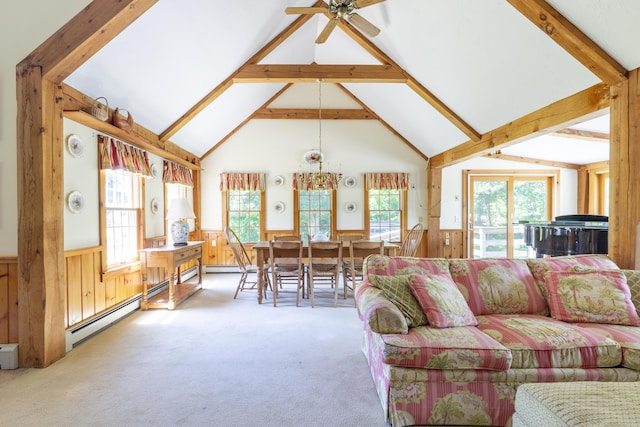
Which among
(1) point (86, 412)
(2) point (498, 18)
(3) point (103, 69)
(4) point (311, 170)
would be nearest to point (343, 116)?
(4) point (311, 170)

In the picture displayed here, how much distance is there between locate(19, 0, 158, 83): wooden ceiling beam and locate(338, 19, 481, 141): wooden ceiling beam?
280 cm

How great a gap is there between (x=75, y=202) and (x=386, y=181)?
5159 mm

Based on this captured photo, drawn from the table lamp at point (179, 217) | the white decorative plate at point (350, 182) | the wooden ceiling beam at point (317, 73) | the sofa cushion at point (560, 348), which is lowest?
the sofa cushion at point (560, 348)

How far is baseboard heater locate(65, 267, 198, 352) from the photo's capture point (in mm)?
2898

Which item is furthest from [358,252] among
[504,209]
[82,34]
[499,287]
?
[504,209]

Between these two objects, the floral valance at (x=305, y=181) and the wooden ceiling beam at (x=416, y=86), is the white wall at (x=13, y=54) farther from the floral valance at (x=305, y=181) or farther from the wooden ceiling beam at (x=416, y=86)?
the floral valance at (x=305, y=181)

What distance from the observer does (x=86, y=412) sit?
6.38ft

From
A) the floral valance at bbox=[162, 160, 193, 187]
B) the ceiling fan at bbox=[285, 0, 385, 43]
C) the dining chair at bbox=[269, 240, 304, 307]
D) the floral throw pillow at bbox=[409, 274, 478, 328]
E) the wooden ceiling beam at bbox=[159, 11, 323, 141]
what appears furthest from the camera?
the floral valance at bbox=[162, 160, 193, 187]

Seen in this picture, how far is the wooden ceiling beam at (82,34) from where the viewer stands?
244cm

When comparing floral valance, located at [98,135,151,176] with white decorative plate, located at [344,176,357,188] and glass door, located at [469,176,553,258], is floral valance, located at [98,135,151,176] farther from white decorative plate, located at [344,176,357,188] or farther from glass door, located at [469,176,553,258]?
glass door, located at [469,176,553,258]

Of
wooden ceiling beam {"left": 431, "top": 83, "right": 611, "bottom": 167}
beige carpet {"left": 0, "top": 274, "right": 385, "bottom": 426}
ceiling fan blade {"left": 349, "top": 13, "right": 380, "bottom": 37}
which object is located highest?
ceiling fan blade {"left": 349, "top": 13, "right": 380, "bottom": 37}

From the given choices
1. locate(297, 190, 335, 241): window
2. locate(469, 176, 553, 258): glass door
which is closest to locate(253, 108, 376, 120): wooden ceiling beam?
locate(297, 190, 335, 241): window

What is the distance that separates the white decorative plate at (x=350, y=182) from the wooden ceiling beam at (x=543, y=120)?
2.10 metres

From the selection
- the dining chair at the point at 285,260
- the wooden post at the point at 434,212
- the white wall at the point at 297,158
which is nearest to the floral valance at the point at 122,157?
the dining chair at the point at 285,260
